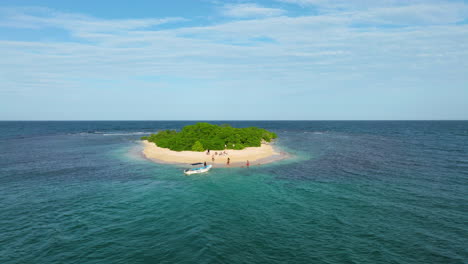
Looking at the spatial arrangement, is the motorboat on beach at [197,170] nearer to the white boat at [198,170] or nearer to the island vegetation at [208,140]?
the white boat at [198,170]

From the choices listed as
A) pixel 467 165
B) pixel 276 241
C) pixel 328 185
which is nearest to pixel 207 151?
pixel 328 185

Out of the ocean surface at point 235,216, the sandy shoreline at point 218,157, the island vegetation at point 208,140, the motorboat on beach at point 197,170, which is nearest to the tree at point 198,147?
the island vegetation at point 208,140

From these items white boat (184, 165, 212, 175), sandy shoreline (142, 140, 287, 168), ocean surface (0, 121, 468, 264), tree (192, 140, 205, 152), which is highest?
tree (192, 140, 205, 152)

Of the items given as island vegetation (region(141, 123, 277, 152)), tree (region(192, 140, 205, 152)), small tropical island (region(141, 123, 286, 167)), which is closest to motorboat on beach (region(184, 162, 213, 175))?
small tropical island (region(141, 123, 286, 167))

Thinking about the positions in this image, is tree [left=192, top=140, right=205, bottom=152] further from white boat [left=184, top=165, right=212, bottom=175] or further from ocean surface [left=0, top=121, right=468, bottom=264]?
ocean surface [left=0, top=121, right=468, bottom=264]

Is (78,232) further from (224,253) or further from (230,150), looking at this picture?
(230,150)

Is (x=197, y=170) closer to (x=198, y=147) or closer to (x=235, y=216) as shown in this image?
(x=198, y=147)
